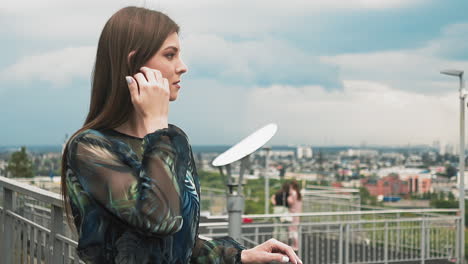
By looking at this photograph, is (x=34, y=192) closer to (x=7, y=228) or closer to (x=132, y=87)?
(x=7, y=228)

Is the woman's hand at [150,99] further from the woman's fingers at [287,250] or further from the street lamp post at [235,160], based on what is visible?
the street lamp post at [235,160]

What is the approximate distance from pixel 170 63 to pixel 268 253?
25.1 inches

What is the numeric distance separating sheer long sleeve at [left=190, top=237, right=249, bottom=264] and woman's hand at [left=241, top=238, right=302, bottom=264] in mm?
33

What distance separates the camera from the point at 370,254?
41.2 feet

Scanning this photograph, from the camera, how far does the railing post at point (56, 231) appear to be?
3.17 meters

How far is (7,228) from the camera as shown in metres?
4.42

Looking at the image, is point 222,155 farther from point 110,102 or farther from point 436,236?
point 436,236

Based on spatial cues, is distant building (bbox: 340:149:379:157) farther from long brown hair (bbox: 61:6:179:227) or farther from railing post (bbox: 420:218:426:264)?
long brown hair (bbox: 61:6:179:227)

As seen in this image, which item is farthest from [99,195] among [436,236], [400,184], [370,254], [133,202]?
[400,184]

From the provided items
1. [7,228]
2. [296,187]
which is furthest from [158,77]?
[296,187]

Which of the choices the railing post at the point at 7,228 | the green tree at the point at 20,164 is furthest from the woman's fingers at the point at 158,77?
the green tree at the point at 20,164

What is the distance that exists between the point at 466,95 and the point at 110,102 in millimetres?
16076

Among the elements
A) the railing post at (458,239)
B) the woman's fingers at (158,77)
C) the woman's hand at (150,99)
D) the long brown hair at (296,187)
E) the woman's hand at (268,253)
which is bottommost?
the railing post at (458,239)

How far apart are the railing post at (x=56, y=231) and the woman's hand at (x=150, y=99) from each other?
66.2 inches
